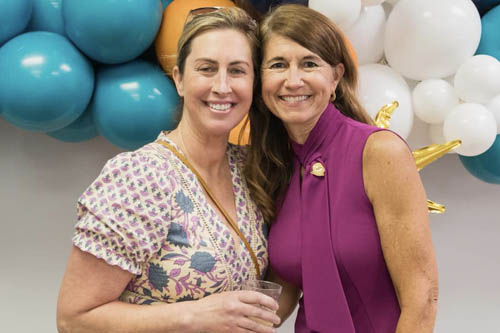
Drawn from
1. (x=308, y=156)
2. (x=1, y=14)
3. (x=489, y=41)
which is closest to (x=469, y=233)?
(x=489, y=41)

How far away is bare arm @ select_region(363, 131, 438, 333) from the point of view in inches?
55.5

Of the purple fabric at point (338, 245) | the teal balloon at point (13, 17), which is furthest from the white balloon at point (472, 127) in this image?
the teal balloon at point (13, 17)

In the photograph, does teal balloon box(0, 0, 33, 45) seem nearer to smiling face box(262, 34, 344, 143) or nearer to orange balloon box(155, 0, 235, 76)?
orange balloon box(155, 0, 235, 76)

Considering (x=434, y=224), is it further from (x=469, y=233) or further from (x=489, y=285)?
(x=489, y=285)

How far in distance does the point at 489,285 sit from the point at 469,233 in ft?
1.03

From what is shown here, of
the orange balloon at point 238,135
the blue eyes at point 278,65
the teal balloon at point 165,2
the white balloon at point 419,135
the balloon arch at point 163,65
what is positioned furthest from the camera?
the white balloon at point 419,135

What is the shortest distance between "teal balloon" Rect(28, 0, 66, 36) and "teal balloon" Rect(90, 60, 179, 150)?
0.25 m

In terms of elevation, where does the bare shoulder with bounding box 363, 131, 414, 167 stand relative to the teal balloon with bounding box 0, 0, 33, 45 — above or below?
below

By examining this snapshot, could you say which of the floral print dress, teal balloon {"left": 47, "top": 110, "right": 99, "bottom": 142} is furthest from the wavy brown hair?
teal balloon {"left": 47, "top": 110, "right": 99, "bottom": 142}

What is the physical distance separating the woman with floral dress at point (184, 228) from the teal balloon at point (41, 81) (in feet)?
1.61

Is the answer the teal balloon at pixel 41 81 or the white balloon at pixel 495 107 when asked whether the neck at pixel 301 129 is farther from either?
the white balloon at pixel 495 107

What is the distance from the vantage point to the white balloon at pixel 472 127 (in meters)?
2.12

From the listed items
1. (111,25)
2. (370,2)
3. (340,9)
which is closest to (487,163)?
(370,2)

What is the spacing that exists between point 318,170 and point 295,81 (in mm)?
259
